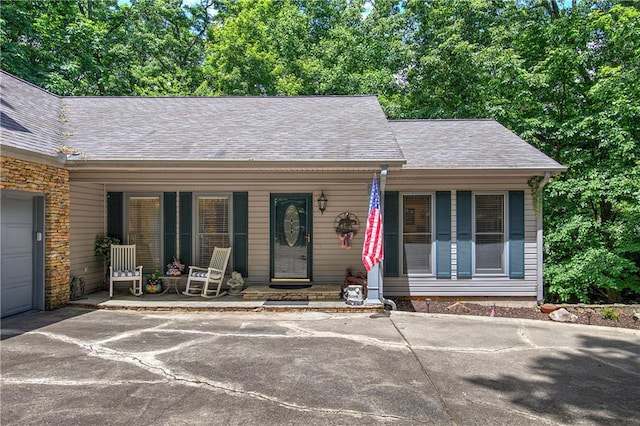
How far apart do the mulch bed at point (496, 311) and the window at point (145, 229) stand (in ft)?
17.0

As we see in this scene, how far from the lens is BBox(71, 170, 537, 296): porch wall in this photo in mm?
7070

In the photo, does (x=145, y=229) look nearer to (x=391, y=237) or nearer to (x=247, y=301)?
(x=247, y=301)

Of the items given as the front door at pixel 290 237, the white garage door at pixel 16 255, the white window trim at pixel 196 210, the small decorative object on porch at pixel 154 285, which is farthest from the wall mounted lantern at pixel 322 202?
the white garage door at pixel 16 255

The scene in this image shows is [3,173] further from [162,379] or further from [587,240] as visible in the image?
[587,240]

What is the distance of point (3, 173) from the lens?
17.7 feet

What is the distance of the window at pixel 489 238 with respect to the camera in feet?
25.6

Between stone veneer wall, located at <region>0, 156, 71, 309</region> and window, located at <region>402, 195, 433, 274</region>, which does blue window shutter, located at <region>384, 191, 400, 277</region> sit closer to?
window, located at <region>402, 195, 433, 274</region>

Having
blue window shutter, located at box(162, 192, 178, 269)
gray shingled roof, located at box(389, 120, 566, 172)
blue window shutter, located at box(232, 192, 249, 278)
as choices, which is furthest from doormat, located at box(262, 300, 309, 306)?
gray shingled roof, located at box(389, 120, 566, 172)

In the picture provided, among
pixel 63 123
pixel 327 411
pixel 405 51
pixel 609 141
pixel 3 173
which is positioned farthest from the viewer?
pixel 405 51

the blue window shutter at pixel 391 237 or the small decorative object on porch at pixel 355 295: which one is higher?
the blue window shutter at pixel 391 237

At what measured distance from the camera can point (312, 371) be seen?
4086 millimetres

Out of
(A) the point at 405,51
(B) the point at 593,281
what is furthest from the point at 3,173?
(A) the point at 405,51

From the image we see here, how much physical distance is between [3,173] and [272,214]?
4.40 m

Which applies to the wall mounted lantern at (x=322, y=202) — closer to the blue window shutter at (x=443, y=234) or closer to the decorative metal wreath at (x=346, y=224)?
the decorative metal wreath at (x=346, y=224)
